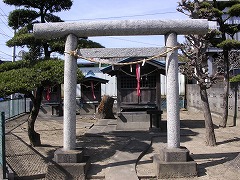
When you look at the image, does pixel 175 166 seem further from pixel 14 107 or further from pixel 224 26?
pixel 14 107

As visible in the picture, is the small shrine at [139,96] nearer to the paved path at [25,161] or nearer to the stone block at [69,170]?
the paved path at [25,161]

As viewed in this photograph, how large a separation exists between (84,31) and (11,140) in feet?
20.0

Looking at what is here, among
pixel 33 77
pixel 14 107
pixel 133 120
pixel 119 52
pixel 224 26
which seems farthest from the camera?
pixel 14 107

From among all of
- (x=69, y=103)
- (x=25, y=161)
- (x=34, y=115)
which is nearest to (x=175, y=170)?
(x=69, y=103)

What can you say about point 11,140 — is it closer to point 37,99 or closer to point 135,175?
point 37,99

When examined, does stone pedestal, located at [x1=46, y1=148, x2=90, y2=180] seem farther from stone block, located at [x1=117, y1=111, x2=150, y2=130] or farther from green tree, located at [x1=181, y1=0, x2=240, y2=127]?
green tree, located at [x1=181, y1=0, x2=240, y2=127]

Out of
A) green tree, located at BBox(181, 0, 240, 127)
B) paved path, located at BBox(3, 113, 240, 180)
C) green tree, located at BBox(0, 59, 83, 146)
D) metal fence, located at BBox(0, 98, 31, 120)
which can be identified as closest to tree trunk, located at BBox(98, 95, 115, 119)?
paved path, located at BBox(3, 113, 240, 180)

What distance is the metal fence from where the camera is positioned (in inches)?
757

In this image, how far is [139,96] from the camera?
1542 centimetres

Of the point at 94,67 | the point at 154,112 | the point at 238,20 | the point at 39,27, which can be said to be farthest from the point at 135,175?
the point at 94,67

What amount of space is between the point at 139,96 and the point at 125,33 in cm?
786

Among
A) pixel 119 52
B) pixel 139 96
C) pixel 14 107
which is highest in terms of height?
pixel 119 52

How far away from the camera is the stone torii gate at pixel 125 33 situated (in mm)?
7684

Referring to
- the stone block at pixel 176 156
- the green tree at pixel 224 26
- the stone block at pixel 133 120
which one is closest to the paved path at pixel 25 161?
the stone block at pixel 176 156
